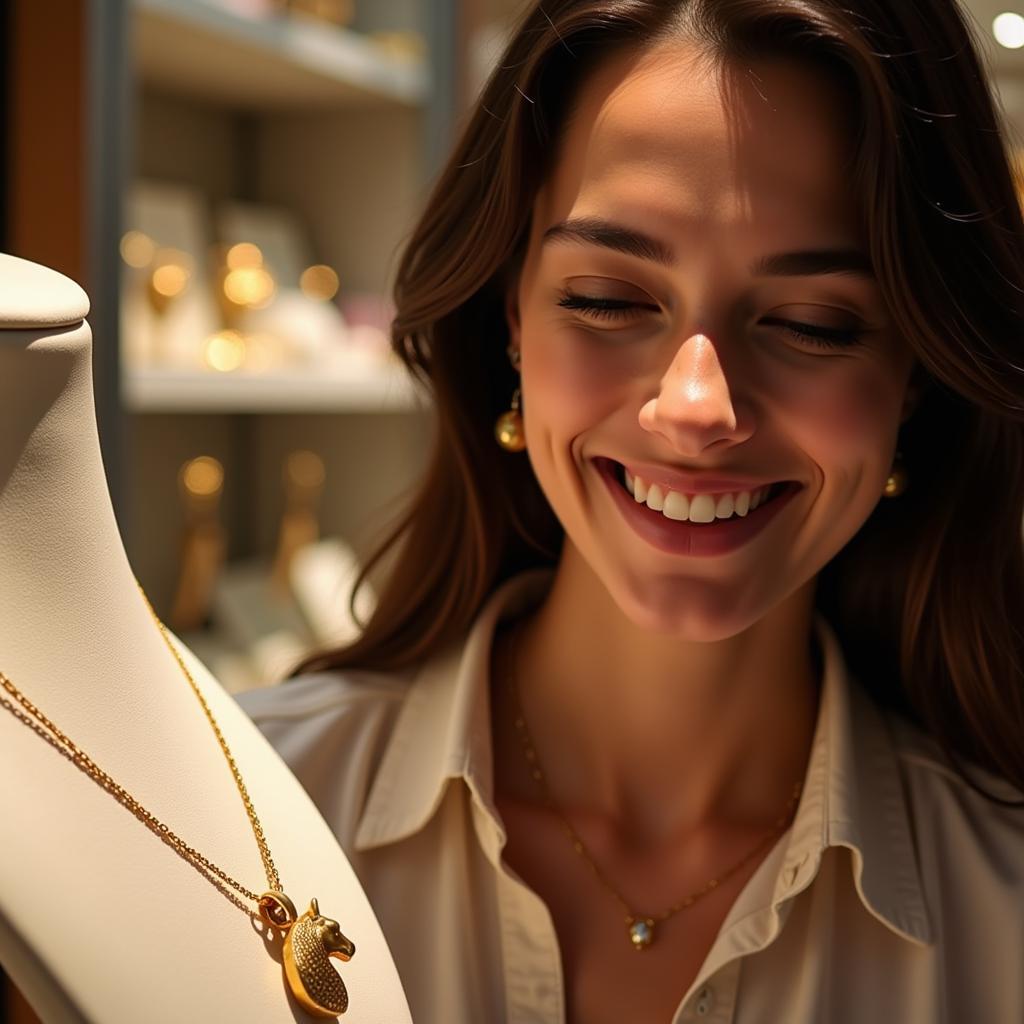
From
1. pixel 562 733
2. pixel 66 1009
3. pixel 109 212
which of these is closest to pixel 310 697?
pixel 562 733

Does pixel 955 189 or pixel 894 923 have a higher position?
pixel 955 189

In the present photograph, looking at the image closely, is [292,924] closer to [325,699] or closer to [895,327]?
[325,699]

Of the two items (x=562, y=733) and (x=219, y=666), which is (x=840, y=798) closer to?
(x=562, y=733)

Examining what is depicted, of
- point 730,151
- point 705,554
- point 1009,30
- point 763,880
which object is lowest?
point 763,880

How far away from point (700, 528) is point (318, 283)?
1.53m

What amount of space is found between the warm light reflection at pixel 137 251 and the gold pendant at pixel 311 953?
51.1 inches

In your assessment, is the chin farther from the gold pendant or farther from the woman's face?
the gold pendant

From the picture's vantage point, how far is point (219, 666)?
2.08 meters

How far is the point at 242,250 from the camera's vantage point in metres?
2.04

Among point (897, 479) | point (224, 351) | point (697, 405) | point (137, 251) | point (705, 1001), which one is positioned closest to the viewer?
point (697, 405)

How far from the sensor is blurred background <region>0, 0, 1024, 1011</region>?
1520mm

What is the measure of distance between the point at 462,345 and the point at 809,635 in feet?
1.28

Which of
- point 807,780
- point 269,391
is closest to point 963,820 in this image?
point 807,780

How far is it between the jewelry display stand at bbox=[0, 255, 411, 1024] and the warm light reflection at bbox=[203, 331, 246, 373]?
1.30 metres
